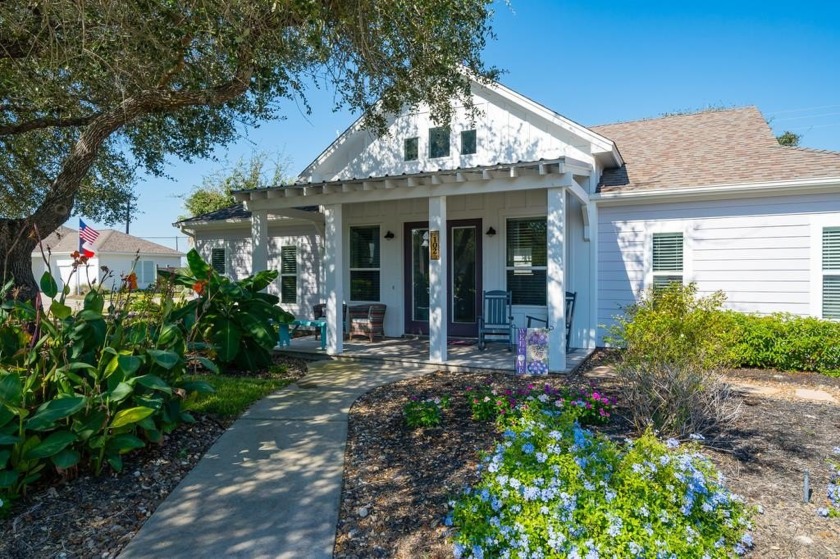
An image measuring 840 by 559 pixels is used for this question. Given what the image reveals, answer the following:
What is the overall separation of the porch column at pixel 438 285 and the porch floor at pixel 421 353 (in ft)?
0.82

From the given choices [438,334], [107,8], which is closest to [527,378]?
[438,334]

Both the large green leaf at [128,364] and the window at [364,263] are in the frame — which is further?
the window at [364,263]

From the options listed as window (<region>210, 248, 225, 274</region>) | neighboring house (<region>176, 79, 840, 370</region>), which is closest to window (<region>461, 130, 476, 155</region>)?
neighboring house (<region>176, 79, 840, 370</region>)

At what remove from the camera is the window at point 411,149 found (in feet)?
33.2

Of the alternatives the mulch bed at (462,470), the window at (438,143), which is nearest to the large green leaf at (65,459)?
the mulch bed at (462,470)

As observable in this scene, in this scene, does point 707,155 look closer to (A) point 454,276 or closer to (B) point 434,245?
(A) point 454,276

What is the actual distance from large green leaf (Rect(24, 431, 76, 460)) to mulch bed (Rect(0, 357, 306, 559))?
1.16 ft

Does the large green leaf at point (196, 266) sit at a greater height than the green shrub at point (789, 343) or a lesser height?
greater

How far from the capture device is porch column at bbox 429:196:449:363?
7301 millimetres

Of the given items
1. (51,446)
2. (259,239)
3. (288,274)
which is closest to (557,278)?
(259,239)

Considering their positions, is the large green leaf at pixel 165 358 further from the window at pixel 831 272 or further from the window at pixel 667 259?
the window at pixel 831 272

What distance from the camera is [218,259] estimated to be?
41.5 ft

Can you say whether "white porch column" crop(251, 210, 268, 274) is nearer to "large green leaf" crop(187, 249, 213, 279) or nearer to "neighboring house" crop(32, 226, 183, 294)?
"large green leaf" crop(187, 249, 213, 279)

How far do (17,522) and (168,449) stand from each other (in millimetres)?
1096
